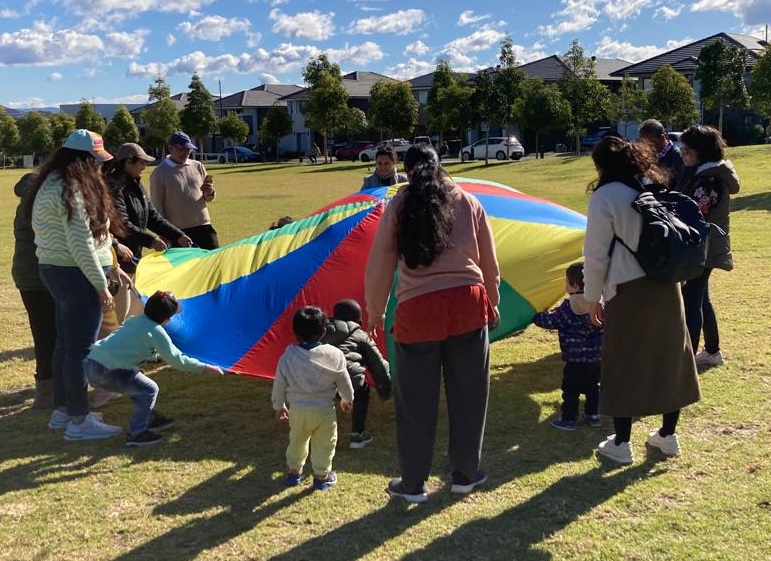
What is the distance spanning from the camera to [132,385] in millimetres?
4684

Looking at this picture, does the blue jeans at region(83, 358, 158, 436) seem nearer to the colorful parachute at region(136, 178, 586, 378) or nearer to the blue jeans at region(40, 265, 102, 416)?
the blue jeans at region(40, 265, 102, 416)

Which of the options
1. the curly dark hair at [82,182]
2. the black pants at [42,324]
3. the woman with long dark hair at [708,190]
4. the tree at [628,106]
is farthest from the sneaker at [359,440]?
the tree at [628,106]

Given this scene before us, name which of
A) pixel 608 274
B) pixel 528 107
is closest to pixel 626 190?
pixel 608 274

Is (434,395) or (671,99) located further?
(671,99)

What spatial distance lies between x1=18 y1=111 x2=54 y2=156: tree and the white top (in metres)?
61.4

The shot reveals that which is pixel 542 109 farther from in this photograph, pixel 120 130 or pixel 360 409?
pixel 360 409

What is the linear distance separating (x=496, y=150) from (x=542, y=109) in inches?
243

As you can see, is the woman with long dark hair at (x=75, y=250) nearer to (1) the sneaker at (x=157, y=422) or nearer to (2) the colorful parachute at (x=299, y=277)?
(1) the sneaker at (x=157, y=422)

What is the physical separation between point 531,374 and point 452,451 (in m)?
2.23

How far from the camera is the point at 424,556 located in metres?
3.40

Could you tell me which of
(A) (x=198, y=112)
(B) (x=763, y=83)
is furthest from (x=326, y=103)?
(B) (x=763, y=83)

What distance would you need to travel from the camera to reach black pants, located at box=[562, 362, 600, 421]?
15.9 ft

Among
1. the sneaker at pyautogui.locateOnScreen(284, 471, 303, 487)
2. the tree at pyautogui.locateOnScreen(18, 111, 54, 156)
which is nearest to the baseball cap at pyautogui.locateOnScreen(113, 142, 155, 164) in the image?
the sneaker at pyautogui.locateOnScreen(284, 471, 303, 487)

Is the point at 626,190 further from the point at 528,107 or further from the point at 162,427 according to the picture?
the point at 528,107
